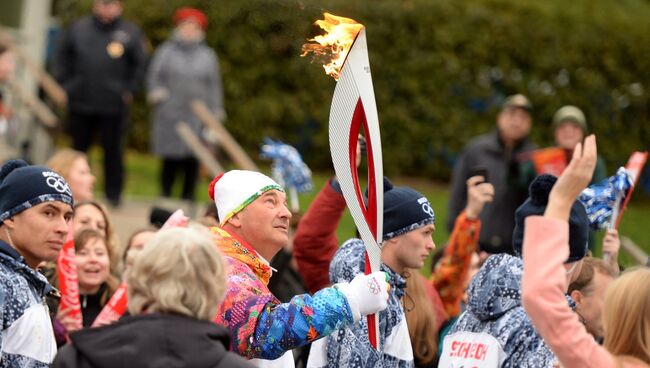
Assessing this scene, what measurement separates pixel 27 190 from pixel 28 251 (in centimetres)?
24

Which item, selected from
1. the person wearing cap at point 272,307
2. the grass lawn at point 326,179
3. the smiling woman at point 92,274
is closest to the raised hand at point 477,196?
the smiling woman at point 92,274

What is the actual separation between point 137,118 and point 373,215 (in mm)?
12880

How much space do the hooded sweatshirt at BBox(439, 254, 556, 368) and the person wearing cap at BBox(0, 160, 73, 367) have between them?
1.66m

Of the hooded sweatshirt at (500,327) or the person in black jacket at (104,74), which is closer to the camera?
the hooded sweatshirt at (500,327)

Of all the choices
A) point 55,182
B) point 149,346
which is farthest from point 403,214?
point 149,346

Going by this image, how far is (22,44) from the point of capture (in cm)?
1778

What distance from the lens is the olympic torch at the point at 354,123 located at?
5285mm

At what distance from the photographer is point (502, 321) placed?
5375 millimetres

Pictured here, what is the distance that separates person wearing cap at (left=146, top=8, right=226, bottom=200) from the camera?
14.5m

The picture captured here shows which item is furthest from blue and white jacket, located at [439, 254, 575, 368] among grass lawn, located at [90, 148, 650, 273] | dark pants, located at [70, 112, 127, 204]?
dark pants, located at [70, 112, 127, 204]

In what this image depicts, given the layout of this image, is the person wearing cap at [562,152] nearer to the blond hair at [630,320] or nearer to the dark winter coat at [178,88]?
the dark winter coat at [178,88]

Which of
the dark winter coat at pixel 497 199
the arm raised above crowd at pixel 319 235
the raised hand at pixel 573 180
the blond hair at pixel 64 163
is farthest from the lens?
the dark winter coat at pixel 497 199

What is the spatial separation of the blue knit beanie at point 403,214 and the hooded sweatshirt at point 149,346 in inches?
80.1

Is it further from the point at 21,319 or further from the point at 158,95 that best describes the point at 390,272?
the point at 158,95
